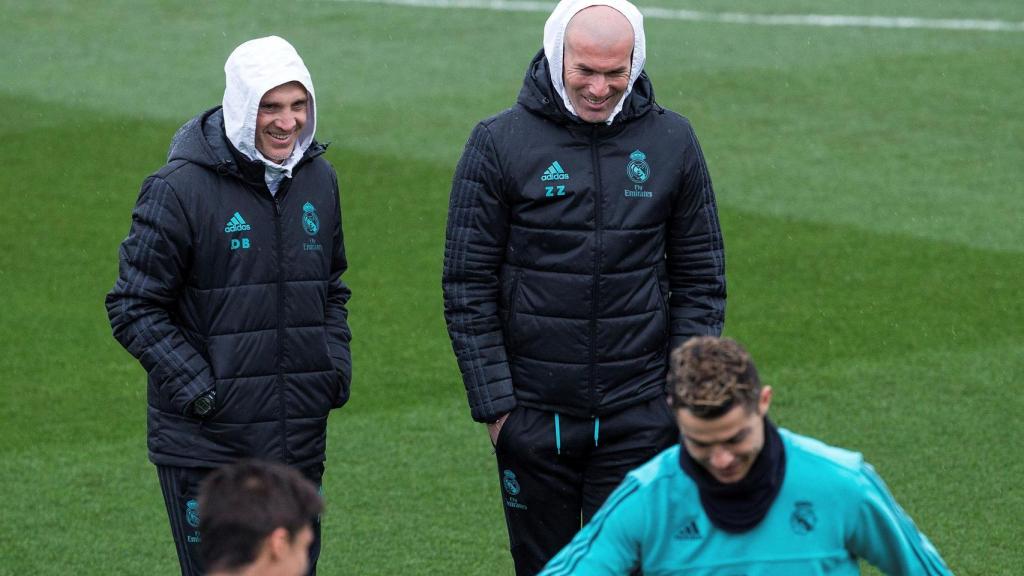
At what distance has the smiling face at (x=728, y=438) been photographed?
3348 mm

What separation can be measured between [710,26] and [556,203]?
13552 millimetres

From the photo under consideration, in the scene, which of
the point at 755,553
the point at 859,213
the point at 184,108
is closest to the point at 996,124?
the point at 859,213

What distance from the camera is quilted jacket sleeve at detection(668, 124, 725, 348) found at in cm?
490

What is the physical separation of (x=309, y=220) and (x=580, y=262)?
79 cm

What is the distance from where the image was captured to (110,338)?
9203mm

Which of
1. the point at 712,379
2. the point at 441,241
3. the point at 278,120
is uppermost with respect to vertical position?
the point at 278,120

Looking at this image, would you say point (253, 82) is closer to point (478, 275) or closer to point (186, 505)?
point (478, 275)

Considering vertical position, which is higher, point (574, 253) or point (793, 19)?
point (574, 253)

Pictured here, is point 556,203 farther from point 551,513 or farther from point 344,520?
point 344,520

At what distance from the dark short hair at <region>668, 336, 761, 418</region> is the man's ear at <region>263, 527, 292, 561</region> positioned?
32.7 inches

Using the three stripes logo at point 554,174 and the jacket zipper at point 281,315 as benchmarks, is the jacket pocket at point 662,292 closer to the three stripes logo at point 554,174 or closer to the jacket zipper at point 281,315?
the three stripes logo at point 554,174

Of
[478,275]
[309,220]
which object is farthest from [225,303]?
[478,275]

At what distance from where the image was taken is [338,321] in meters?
5.09

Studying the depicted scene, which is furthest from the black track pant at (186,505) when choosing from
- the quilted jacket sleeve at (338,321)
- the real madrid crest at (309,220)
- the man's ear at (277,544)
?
Result: the man's ear at (277,544)
